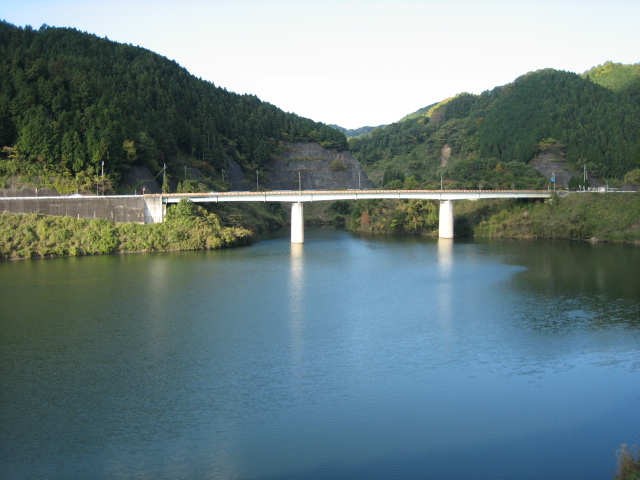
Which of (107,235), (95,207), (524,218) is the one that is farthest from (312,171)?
(107,235)

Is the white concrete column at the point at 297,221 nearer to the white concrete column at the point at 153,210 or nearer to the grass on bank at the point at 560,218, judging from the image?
the white concrete column at the point at 153,210

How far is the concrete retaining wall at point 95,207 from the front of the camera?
5466 centimetres

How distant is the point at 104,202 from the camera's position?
56.1 m

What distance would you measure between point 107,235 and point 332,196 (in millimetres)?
21006

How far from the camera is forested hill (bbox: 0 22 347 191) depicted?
2427 inches

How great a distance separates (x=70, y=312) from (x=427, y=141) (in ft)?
399

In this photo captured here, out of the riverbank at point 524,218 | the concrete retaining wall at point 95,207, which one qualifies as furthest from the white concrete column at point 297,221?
the riverbank at point 524,218

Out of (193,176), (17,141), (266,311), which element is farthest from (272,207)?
(266,311)

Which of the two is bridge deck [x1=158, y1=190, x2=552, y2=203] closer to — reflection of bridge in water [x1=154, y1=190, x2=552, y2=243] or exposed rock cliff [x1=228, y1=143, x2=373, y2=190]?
reflection of bridge in water [x1=154, y1=190, x2=552, y2=243]

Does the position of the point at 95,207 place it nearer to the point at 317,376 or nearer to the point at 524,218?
the point at 317,376

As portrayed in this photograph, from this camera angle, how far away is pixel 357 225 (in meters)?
81.1

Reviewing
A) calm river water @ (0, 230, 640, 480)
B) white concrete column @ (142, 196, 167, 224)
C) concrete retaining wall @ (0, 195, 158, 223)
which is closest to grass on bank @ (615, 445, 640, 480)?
calm river water @ (0, 230, 640, 480)

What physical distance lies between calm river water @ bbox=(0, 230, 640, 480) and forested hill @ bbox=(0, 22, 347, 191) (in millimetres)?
25475

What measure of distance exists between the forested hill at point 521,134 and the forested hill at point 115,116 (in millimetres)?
23682
